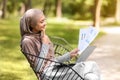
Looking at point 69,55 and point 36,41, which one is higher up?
point 36,41

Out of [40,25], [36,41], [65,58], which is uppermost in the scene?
[40,25]

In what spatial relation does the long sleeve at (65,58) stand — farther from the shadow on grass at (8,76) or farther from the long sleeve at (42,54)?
the shadow on grass at (8,76)

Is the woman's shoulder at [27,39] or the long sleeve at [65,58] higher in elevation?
the woman's shoulder at [27,39]

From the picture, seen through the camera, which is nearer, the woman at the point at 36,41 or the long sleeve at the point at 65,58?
the woman at the point at 36,41

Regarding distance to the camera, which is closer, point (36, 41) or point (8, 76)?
point (36, 41)

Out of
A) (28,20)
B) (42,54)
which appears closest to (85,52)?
(42,54)

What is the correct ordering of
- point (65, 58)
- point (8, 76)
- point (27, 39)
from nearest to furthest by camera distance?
point (27, 39)
point (65, 58)
point (8, 76)

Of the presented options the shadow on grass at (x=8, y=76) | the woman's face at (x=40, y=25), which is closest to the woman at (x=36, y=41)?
the woman's face at (x=40, y=25)

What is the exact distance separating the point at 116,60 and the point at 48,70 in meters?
6.00

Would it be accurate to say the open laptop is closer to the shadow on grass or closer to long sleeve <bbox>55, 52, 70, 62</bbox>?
long sleeve <bbox>55, 52, 70, 62</bbox>

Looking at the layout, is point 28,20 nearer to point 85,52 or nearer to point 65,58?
point 65,58

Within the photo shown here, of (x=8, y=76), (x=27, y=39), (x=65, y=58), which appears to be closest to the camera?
(x=27, y=39)

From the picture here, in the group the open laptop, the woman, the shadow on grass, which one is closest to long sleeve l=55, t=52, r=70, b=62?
the woman

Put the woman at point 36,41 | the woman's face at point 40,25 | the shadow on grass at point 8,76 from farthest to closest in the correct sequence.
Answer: the shadow on grass at point 8,76 < the woman's face at point 40,25 < the woman at point 36,41
